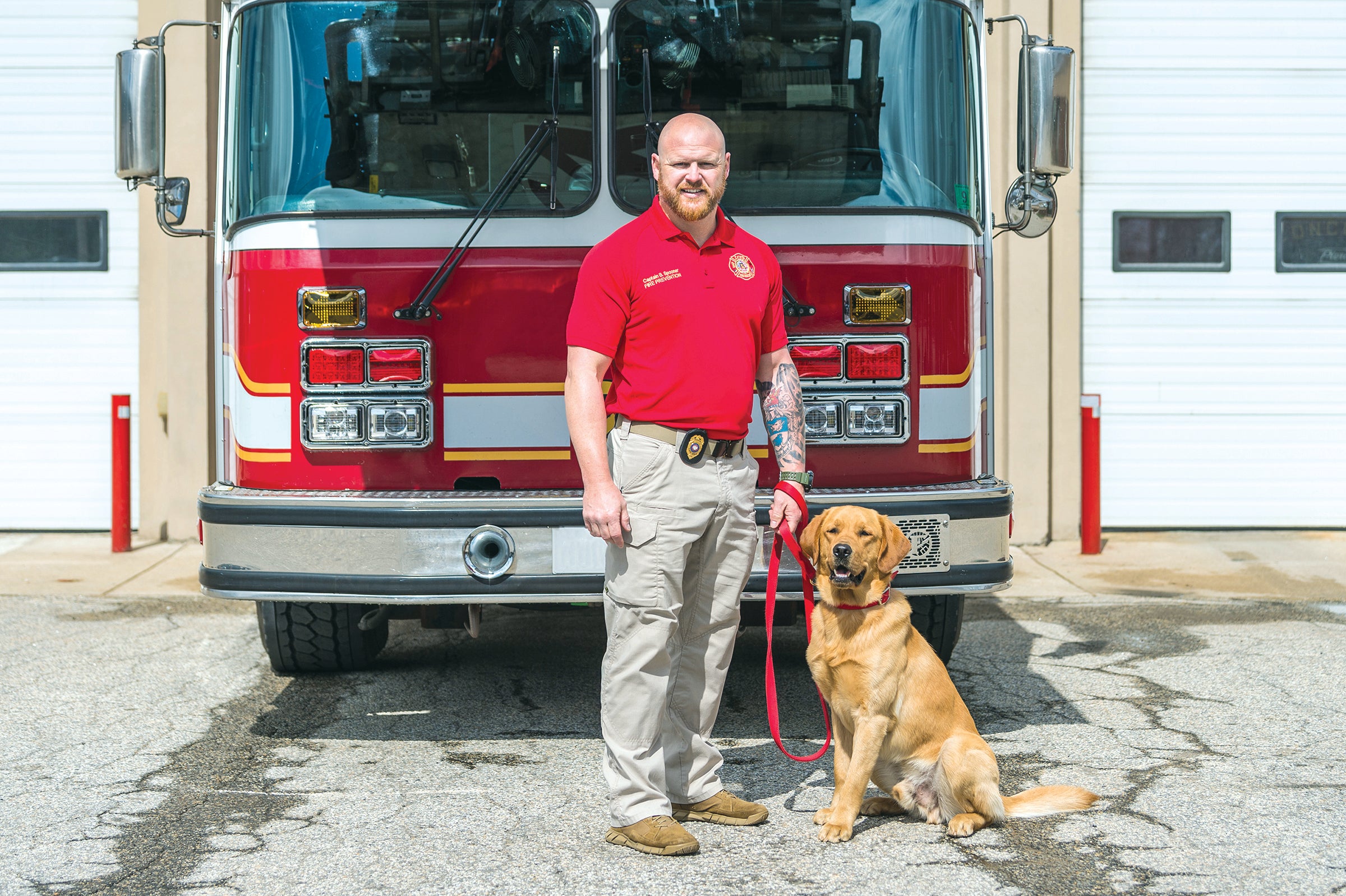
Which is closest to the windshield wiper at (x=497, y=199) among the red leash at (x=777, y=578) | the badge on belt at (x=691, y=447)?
the badge on belt at (x=691, y=447)

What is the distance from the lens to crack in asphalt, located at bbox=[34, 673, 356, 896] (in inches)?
143

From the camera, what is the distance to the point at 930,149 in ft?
15.9

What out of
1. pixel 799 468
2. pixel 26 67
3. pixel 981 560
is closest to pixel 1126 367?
pixel 981 560

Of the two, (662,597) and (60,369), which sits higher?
(60,369)

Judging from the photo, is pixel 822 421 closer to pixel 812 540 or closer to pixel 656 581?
pixel 812 540

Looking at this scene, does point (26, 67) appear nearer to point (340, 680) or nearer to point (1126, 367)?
point (340, 680)

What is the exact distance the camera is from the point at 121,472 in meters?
9.20

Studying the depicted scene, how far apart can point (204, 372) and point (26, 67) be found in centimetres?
246

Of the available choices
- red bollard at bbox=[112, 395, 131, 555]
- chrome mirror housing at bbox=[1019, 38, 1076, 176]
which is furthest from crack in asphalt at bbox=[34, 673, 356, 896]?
red bollard at bbox=[112, 395, 131, 555]

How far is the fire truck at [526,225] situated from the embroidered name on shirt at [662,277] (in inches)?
37.6

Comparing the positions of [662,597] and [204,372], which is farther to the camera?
[204,372]

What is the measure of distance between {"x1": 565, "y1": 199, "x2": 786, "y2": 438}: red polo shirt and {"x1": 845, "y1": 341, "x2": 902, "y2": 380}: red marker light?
89 centimetres

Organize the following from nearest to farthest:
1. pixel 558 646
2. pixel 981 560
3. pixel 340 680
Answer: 1. pixel 981 560
2. pixel 340 680
3. pixel 558 646

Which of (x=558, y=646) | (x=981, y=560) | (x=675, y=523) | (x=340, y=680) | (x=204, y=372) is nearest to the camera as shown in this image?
(x=675, y=523)
